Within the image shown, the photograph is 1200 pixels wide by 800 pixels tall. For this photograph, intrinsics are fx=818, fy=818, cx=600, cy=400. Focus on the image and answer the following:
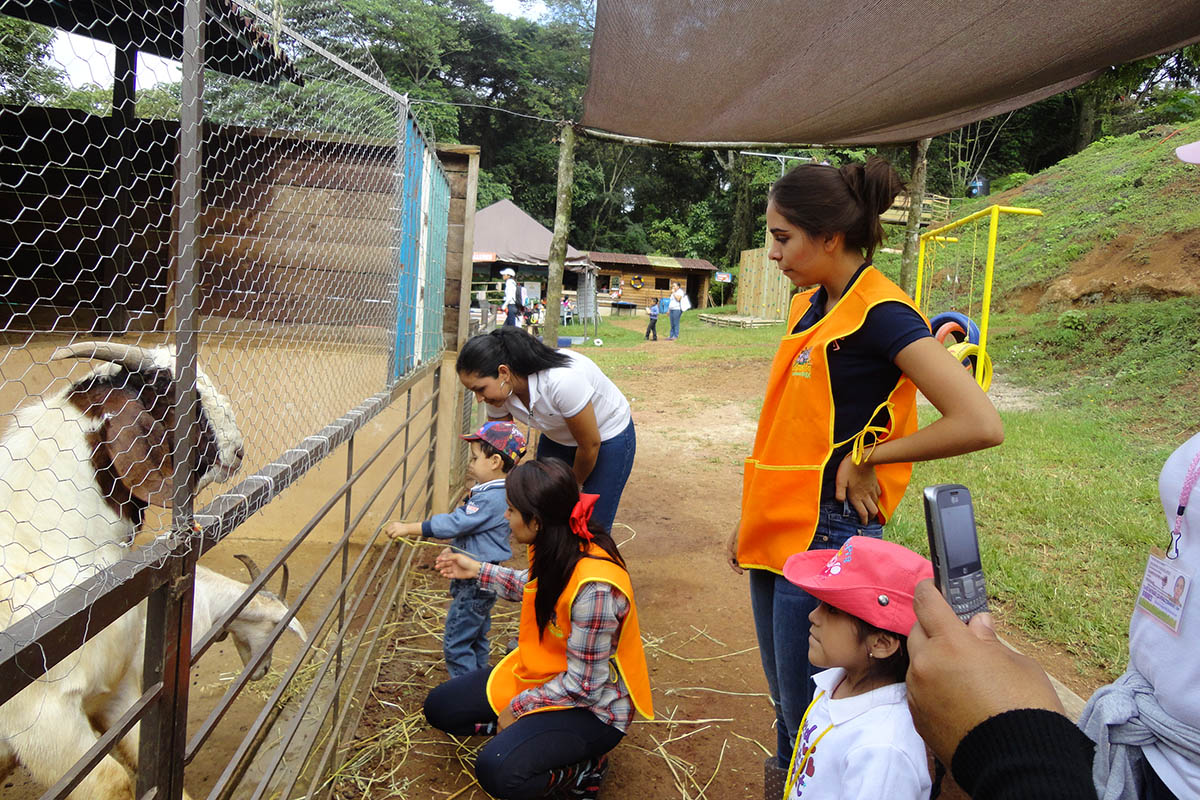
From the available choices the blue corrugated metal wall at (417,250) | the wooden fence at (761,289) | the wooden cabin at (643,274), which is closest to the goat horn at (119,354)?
the blue corrugated metal wall at (417,250)

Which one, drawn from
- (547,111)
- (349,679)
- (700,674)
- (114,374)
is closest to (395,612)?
(349,679)

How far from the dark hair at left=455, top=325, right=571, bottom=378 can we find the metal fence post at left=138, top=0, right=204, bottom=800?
5.61 feet

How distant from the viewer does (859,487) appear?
6.43 feet

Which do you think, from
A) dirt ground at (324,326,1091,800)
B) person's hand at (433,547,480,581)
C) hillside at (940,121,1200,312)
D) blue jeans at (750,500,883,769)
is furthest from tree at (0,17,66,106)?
hillside at (940,121,1200,312)

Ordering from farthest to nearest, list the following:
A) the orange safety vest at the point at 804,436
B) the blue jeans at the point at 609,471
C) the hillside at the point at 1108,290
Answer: the hillside at the point at 1108,290, the blue jeans at the point at 609,471, the orange safety vest at the point at 804,436

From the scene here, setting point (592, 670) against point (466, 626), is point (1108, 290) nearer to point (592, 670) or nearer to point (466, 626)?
point (466, 626)

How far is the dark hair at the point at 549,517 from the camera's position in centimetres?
248

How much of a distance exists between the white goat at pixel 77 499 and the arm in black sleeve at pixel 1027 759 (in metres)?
1.58

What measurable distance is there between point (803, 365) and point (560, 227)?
4.72 metres

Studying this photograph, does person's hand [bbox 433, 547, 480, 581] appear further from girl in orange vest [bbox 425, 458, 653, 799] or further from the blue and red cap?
the blue and red cap

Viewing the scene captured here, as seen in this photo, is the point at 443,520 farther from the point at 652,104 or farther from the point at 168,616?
the point at 652,104

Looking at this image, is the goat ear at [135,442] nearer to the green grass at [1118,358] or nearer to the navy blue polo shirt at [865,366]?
the navy blue polo shirt at [865,366]

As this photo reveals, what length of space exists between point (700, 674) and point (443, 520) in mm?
1381

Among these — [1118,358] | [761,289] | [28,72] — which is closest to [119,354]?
[28,72]
